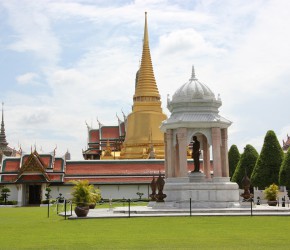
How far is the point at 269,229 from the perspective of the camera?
1572cm

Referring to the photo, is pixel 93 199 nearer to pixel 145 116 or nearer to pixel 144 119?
pixel 144 119

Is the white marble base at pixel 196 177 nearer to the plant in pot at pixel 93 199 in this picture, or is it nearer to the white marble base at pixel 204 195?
the white marble base at pixel 204 195

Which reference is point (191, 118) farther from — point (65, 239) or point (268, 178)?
point (268, 178)

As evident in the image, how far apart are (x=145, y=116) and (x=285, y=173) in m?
25.6

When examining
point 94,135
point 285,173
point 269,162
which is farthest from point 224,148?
point 94,135

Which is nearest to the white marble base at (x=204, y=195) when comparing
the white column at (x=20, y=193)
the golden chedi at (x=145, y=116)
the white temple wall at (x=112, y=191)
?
the white temple wall at (x=112, y=191)

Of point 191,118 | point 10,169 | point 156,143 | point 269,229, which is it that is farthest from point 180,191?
point 156,143

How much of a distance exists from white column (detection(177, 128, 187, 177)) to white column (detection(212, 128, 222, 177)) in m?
1.50

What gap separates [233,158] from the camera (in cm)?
5369

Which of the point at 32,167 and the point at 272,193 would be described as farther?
the point at 32,167

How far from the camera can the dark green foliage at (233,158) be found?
53219 mm

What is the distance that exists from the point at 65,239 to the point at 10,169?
4052 cm

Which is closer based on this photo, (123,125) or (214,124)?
(214,124)

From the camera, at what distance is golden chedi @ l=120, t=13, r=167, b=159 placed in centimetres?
6202
